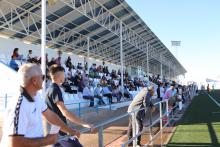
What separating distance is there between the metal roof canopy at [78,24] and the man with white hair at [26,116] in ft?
58.8

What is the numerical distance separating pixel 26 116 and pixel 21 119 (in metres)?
0.07

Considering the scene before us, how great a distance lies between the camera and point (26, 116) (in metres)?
3.04

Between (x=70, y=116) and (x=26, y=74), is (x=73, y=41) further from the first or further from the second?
(x=26, y=74)

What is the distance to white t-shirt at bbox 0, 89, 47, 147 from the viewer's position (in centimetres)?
294

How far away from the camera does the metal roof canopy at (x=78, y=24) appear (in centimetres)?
2305

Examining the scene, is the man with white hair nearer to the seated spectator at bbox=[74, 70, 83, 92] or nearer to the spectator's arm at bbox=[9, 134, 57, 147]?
the spectator's arm at bbox=[9, 134, 57, 147]

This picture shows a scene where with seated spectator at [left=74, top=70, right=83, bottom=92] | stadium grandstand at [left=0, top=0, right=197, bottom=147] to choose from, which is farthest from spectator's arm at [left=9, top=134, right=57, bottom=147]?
seated spectator at [left=74, top=70, right=83, bottom=92]

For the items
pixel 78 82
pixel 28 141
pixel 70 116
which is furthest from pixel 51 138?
pixel 78 82

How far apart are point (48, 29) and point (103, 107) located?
6.75m

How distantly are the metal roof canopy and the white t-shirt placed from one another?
18.0m

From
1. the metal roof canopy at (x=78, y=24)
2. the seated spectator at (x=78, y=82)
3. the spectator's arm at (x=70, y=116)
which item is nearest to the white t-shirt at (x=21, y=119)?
the spectator's arm at (x=70, y=116)

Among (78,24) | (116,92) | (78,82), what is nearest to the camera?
(78,82)

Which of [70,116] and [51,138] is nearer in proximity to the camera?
[51,138]

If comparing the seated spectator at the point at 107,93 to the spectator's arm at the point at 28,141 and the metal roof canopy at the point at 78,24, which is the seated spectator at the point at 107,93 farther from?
the spectator's arm at the point at 28,141
